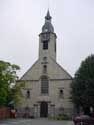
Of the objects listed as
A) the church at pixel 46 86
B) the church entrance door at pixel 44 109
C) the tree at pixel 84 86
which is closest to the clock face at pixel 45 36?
the church at pixel 46 86

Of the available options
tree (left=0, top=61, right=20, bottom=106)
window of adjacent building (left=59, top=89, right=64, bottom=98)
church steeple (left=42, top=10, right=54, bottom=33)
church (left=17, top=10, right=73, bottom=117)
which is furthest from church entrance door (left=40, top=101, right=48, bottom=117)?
church steeple (left=42, top=10, right=54, bottom=33)

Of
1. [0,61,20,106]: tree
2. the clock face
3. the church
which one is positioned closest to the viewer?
[0,61,20,106]: tree

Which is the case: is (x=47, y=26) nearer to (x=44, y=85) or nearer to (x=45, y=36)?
(x=45, y=36)

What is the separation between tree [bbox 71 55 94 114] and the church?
16.9 ft

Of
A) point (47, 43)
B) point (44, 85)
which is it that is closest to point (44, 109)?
point (44, 85)

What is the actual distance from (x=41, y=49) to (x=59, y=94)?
30.8 feet

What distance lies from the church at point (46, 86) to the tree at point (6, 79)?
701cm

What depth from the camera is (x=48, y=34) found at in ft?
210

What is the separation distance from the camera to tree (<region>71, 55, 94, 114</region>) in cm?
5169

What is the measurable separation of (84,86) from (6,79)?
41.6 feet

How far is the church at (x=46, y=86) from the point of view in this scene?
59938 millimetres

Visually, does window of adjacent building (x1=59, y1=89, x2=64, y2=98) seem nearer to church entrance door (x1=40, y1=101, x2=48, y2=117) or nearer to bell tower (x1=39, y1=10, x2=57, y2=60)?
church entrance door (x1=40, y1=101, x2=48, y2=117)

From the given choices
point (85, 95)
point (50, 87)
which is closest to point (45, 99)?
point (50, 87)

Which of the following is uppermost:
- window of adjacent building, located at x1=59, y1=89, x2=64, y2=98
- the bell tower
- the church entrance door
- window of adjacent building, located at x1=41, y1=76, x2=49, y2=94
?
the bell tower
